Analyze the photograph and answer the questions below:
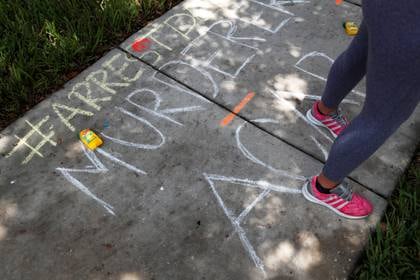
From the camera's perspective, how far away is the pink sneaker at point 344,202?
1.99 meters

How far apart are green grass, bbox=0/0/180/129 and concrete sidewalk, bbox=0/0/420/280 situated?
0.14 m

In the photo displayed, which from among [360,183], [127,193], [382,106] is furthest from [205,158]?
[382,106]

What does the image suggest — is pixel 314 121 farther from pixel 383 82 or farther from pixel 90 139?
pixel 90 139

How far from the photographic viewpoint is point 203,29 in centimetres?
310

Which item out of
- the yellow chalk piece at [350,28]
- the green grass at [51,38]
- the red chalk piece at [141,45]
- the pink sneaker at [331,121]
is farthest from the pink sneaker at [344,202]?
the green grass at [51,38]

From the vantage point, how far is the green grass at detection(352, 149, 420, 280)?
5.87 ft

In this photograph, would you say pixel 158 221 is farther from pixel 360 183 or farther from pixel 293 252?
pixel 360 183

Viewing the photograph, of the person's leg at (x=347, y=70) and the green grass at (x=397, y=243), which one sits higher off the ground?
the person's leg at (x=347, y=70)

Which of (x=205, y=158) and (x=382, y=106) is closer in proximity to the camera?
(x=382, y=106)

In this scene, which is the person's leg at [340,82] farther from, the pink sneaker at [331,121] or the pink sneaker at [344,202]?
the pink sneaker at [344,202]

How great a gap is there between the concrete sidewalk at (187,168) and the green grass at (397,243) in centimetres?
7

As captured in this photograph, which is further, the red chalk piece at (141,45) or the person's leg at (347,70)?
the red chalk piece at (141,45)

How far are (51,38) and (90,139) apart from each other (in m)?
1.13

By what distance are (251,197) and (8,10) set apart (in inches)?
97.9
